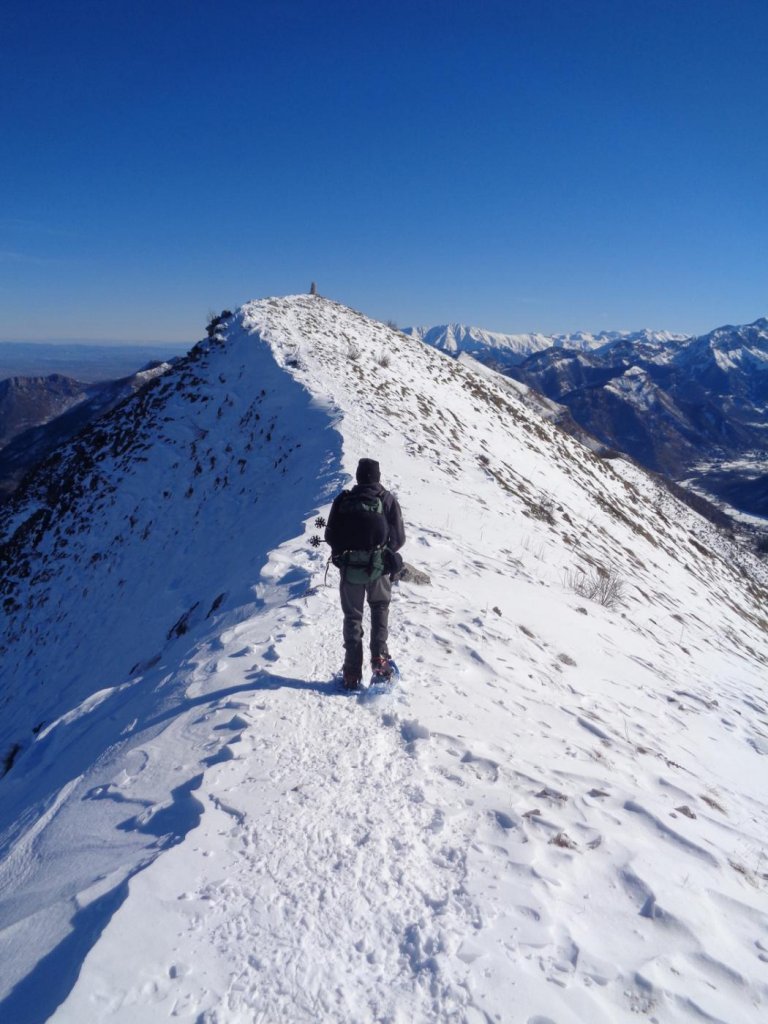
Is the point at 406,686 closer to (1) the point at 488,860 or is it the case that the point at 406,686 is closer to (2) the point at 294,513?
(1) the point at 488,860

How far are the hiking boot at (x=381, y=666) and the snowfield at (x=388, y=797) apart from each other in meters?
0.27

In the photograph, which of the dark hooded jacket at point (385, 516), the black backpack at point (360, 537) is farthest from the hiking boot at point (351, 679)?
the dark hooded jacket at point (385, 516)

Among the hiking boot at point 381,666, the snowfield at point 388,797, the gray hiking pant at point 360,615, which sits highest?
the gray hiking pant at point 360,615

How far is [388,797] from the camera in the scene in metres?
4.18

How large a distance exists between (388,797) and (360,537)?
255cm

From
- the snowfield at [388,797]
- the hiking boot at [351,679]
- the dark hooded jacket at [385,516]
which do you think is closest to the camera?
the snowfield at [388,797]

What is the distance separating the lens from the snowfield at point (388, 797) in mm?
2850

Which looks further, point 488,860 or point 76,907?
point 488,860

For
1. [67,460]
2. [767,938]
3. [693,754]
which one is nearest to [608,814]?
[767,938]

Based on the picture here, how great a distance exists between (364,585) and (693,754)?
180 inches

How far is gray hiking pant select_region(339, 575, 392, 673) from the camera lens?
568cm

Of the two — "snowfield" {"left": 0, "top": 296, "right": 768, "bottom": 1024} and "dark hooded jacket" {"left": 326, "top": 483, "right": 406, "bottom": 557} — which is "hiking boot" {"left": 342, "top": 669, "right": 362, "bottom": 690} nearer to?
"snowfield" {"left": 0, "top": 296, "right": 768, "bottom": 1024}

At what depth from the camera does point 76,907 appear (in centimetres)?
321

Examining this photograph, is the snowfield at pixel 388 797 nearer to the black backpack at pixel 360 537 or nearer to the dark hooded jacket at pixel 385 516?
the black backpack at pixel 360 537
